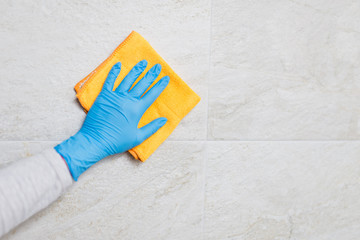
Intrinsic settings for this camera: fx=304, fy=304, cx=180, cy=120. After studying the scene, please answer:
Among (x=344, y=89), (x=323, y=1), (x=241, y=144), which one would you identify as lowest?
(x=344, y=89)

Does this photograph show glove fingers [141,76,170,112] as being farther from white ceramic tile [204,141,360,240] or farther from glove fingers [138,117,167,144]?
white ceramic tile [204,141,360,240]

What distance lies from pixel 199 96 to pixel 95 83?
Answer: 0.27 m

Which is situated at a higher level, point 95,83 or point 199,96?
point 95,83

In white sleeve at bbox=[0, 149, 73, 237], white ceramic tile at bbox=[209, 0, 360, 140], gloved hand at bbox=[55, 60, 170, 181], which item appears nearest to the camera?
white sleeve at bbox=[0, 149, 73, 237]

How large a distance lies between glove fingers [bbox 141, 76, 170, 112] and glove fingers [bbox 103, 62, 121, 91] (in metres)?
0.08

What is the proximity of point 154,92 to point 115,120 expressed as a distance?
121 millimetres

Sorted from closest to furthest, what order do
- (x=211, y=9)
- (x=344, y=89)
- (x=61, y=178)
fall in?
(x=61, y=178) → (x=211, y=9) → (x=344, y=89)

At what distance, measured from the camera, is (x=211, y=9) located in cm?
81

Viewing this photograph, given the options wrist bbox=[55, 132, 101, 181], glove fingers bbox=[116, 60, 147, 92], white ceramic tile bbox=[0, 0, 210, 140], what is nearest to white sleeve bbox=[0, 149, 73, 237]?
wrist bbox=[55, 132, 101, 181]

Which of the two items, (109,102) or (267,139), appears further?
(267,139)

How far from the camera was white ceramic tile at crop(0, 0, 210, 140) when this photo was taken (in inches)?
29.0

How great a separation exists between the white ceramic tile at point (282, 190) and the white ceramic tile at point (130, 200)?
0.06 meters

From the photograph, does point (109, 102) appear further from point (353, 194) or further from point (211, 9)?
point (353, 194)

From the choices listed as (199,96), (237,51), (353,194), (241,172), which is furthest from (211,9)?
(353,194)
